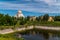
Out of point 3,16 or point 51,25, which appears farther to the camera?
point 51,25

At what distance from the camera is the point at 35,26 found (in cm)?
7262

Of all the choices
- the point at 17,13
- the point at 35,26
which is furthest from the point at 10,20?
the point at 17,13

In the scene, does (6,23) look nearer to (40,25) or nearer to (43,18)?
(40,25)

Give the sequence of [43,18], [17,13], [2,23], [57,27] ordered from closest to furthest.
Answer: [2,23], [57,27], [43,18], [17,13]

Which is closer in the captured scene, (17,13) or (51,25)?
(51,25)

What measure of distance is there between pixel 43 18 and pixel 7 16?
87.4 feet

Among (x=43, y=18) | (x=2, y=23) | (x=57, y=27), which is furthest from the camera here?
(x=43, y=18)

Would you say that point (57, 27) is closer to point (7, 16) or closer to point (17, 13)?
point (7, 16)

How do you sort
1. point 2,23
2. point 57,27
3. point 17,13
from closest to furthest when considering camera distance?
point 2,23, point 57,27, point 17,13

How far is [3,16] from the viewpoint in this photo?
62.0 metres

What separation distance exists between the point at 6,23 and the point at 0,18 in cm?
228

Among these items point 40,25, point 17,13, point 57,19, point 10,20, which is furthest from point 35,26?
point 17,13

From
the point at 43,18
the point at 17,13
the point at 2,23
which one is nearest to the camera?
the point at 2,23

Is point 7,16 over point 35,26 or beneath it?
over
